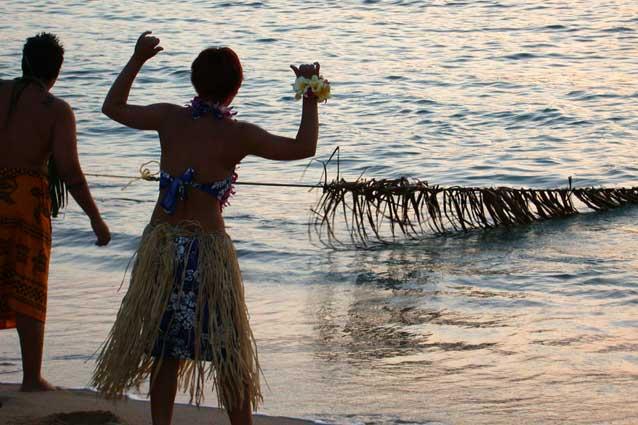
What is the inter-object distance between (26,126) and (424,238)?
4927 mm

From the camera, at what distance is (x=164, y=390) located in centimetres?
415

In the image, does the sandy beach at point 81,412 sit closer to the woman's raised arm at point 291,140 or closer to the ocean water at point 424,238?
the ocean water at point 424,238

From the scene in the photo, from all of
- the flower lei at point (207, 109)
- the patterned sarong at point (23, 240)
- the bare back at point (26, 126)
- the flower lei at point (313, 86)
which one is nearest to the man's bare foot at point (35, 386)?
the patterned sarong at point (23, 240)

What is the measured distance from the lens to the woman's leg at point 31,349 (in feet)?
15.8

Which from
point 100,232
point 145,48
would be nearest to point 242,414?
point 100,232

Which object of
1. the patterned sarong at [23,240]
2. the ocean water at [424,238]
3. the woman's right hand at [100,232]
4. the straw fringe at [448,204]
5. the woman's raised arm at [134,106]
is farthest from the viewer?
the straw fringe at [448,204]

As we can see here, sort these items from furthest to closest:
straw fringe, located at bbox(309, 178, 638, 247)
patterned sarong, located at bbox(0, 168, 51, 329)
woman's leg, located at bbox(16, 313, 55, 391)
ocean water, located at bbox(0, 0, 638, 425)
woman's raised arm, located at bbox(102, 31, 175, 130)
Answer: straw fringe, located at bbox(309, 178, 638, 247)
ocean water, located at bbox(0, 0, 638, 425)
woman's leg, located at bbox(16, 313, 55, 391)
patterned sarong, located at bbox(0, 168, 51, 329)
woman's raised arm, located at bbox(102, 31, 175, 130)

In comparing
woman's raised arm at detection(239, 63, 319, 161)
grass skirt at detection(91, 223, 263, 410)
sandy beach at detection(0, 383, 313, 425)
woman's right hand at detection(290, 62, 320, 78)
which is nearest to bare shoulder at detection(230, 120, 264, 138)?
woman's raised arm at detection(239, 63, 319, 161)

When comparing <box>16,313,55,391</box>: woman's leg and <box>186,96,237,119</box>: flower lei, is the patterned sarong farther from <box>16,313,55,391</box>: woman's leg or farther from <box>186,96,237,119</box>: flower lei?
<box>186,96,237,119</box>: flower lei

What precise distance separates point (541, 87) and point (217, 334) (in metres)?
12.6

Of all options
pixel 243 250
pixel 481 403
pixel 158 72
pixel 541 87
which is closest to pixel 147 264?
pixel 481 403

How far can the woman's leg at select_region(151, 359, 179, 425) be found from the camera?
415 centimetres

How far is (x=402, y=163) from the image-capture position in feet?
40.7

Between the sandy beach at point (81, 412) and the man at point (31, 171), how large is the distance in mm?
360
